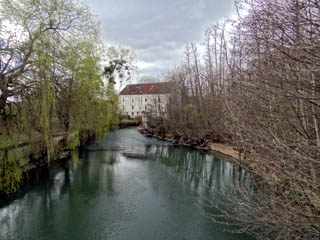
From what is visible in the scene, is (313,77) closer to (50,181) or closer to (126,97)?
(50,181)

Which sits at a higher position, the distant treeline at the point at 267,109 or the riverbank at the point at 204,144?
the distant treeline at the point at 267,109

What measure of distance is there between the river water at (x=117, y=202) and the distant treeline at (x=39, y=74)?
1.06 meters

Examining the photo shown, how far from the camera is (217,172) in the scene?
9859mm

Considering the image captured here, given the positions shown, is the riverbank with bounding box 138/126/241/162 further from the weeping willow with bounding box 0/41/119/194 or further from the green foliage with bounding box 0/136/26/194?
the green foliage with bounding box 0/136/26/194

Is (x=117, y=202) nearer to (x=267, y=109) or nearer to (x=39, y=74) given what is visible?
(x=39, y=74)

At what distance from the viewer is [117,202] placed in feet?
20.8

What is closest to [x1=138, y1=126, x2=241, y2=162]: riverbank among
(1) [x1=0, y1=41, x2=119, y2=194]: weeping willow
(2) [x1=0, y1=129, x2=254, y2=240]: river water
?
→ (2) [x1=0, y1=129, x2=254, y2=240]: river water

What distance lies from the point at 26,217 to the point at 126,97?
42.3 meters

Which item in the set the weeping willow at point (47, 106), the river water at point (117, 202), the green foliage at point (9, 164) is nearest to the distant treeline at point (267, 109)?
the river water at point (117, 202)

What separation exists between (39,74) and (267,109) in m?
4.92

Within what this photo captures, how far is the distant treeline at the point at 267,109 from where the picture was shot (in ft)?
7.90

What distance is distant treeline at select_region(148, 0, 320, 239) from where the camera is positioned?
2408 millimetres

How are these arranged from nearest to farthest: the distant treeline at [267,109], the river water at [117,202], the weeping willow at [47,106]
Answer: the distant treeline at [267,109] → the river water at [117,202] → the weeping willow at [47,106]

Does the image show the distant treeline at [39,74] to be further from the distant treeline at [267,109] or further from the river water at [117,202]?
the distant treeline at [267,109]
